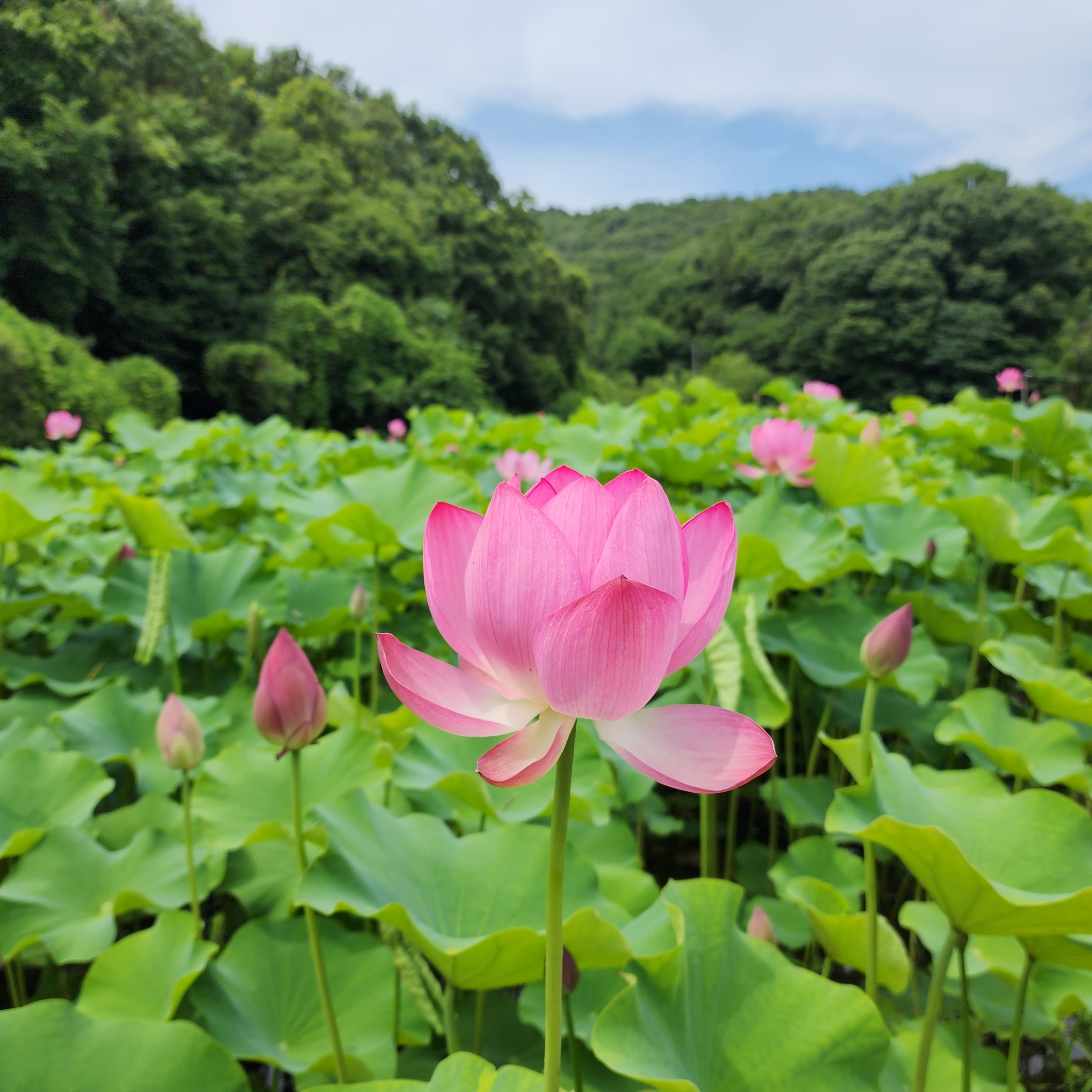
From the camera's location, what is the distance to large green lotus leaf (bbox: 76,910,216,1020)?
612 millimetres

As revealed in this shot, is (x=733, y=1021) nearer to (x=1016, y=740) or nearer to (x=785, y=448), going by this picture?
(x=1016, y=740)

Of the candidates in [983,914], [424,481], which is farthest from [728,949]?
[424,481]

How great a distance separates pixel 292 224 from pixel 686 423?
41.5 ft

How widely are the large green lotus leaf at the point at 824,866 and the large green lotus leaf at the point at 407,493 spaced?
745mm

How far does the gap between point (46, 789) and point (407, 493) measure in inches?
27.2

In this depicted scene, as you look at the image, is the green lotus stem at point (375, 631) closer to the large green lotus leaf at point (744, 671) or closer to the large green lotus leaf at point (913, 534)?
the large green lotus leaf at point (744, 671)

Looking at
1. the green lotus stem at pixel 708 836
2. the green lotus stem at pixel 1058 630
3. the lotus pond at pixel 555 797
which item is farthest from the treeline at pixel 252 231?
the green lotus stem at pixel 1058 630

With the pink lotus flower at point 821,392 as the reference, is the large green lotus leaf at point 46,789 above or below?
below

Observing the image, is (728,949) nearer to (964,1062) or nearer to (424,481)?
(964,1062)

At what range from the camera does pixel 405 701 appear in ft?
0.91

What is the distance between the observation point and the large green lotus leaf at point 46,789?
0.79m

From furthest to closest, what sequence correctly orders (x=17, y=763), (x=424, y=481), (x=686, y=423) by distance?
(x=686, y=423) → (x=424, y=481) → (x=17, y=763)

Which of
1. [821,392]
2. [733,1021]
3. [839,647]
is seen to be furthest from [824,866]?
[821,392]

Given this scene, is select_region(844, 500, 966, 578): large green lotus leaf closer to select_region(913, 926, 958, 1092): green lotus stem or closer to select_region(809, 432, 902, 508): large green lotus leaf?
select_region(809, 432, 902, 508): large green lotus leaf
